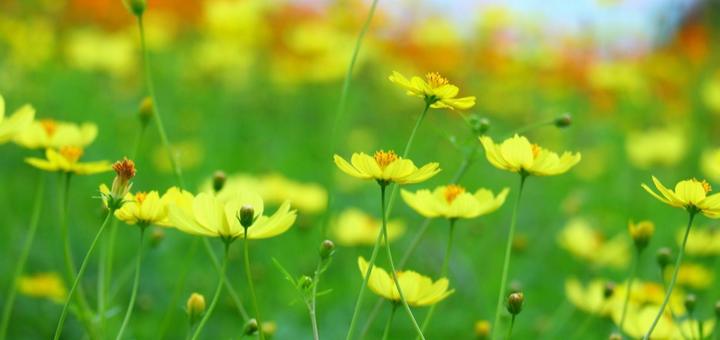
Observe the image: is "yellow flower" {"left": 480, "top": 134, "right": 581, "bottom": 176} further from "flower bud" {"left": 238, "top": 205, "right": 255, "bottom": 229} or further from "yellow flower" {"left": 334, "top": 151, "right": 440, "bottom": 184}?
"flower bud" {"left": 238, "top": 205, "right": 255, "bottom": 229}

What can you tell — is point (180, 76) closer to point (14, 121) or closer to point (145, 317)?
point (145, 317)

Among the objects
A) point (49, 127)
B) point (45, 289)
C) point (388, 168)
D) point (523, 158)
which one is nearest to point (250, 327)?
point (388, 168)

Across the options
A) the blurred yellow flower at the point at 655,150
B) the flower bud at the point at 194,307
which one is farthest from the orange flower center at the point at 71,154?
the blurred yellow flower at the point at 655,150

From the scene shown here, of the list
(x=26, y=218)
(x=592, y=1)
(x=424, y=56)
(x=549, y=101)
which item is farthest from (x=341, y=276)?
(x=424, y=56)

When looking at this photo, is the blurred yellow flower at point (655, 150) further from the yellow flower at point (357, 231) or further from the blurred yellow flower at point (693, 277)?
the yellow flower at point (357, 231)

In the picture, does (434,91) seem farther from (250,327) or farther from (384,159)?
(250,327)

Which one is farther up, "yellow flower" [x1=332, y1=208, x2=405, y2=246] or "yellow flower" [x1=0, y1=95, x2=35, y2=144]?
"yellow flower" [x1=0, y1=95, x2=35, y2=144]

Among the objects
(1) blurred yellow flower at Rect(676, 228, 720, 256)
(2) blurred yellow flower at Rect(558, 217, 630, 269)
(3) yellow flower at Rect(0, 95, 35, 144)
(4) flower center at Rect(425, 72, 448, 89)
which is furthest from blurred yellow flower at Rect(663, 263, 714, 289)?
(3) yellow flower at Rect(0, 95, 35, 144)
